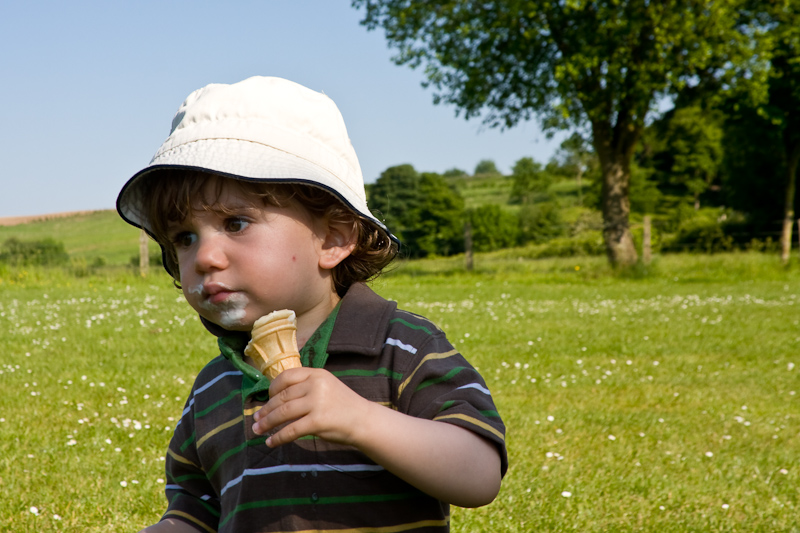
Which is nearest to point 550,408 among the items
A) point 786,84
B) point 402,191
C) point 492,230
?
point 786,84

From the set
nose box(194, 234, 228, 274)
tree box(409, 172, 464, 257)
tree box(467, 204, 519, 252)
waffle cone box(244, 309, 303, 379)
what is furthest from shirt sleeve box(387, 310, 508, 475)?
tree box(409, 172, 464, 257)

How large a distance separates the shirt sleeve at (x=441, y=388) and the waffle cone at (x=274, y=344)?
0.29 metres

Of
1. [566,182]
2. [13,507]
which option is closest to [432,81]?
[13,507]

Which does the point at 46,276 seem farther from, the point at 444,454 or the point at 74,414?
the point at 444,454

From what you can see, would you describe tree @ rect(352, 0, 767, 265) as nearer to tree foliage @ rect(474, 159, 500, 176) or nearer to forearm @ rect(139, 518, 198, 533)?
forearm @ rect(139, 518, 198, 533)

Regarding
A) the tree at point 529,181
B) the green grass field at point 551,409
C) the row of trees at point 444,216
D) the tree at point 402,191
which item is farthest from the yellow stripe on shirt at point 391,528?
the tree at point 529,181

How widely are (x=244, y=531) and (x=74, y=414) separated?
4.05 m

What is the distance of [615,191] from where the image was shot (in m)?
21.5

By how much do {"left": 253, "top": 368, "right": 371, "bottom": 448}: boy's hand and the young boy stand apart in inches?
6.3

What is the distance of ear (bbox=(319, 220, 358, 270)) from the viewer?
1876 mm

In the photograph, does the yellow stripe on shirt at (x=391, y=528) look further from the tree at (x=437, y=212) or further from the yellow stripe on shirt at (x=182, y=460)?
the tree at (x=437, y=212)

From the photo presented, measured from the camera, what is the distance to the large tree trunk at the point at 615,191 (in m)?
20.9

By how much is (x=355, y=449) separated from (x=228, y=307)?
45 cm

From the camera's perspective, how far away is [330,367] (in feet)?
5.74
